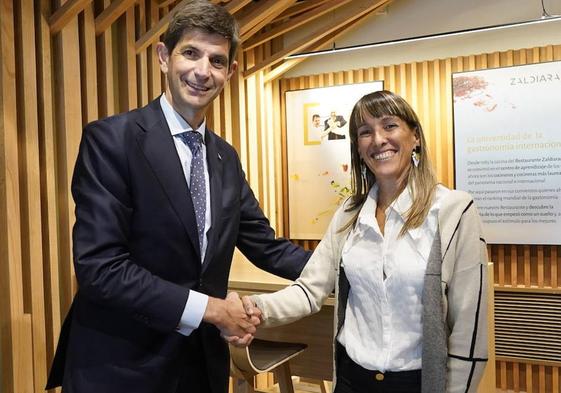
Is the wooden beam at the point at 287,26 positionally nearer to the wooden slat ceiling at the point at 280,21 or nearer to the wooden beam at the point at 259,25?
the wooden slat ceiling at the point at 280,21

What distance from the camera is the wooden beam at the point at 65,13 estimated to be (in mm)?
3400

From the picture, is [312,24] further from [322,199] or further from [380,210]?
[380,210]

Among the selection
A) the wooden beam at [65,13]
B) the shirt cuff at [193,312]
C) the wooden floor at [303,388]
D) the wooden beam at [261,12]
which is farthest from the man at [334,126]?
the shirt cuff at [193,312]

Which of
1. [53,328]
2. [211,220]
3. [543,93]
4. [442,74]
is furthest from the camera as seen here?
[442,74]

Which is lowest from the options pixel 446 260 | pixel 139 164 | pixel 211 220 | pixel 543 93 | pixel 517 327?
pixel 517 327

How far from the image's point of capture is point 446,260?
68.4 inches

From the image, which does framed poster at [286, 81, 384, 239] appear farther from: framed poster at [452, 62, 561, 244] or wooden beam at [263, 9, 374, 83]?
framed poster at [452, 62, 561, 244]

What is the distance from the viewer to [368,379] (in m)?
1.83

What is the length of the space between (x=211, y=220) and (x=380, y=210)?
23.0 inches

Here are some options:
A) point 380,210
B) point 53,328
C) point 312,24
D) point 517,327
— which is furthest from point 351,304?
point 312,24

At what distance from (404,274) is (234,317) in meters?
0.55

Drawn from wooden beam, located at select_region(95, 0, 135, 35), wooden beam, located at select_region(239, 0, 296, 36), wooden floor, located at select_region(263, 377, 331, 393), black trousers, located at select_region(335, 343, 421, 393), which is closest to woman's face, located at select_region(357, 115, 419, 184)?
black trousers, located at select_region(335, 343, 421, 393)

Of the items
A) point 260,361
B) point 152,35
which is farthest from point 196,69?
point 152,35

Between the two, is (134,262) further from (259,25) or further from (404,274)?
(259,25)
